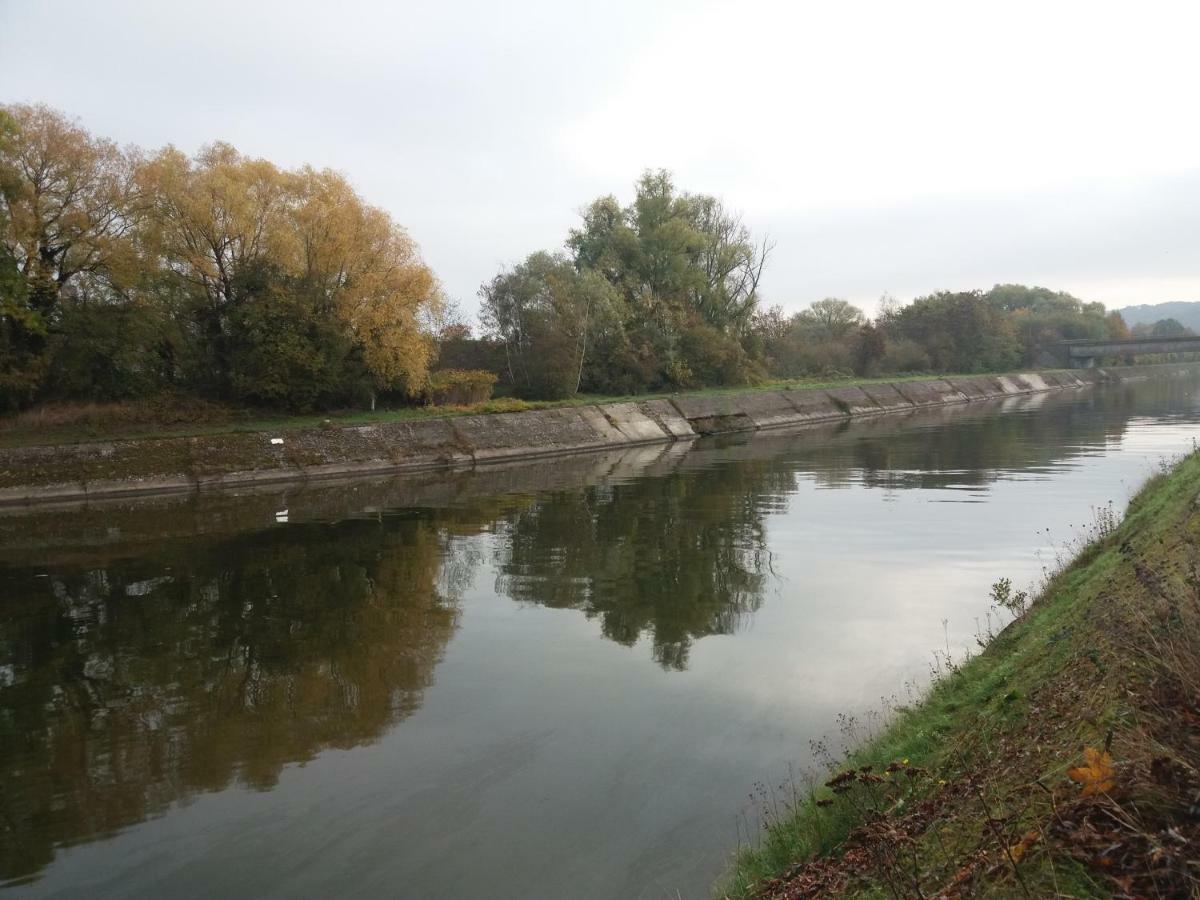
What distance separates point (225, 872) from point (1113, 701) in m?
6.05

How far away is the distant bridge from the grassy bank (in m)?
106

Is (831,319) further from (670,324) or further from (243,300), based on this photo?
(243,300)

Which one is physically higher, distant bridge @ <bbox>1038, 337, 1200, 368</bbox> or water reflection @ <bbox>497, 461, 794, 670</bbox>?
distant bridge @ <bbox>1038, 337, 1200, 368</bbox>

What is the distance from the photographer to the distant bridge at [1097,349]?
98.3 meters

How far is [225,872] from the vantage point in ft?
19.3

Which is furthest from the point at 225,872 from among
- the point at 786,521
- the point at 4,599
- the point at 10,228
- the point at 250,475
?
the point at 10,228

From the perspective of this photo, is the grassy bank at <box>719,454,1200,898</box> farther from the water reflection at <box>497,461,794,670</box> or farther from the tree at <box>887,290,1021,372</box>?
the tree at <box>887,290,1021,372</box>

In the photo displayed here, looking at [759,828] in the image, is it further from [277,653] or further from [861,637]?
[277,653]

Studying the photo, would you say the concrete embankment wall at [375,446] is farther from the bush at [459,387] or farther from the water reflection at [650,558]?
the water reflection at [650,558]

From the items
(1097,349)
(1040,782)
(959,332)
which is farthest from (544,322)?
(1097,349)

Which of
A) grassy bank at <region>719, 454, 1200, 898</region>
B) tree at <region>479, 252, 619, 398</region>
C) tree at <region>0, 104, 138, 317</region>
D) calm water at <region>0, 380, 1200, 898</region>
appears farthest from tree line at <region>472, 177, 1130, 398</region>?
grassy bank at <region>719, 454, 1200, 898</region>

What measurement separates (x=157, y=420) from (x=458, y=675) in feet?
86.0

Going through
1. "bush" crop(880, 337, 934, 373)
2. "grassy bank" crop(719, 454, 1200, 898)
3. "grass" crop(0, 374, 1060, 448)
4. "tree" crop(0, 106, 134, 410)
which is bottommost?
"grassy bank" crop(719, 454, 1200, 898)

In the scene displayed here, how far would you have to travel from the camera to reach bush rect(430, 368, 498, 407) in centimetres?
3930
